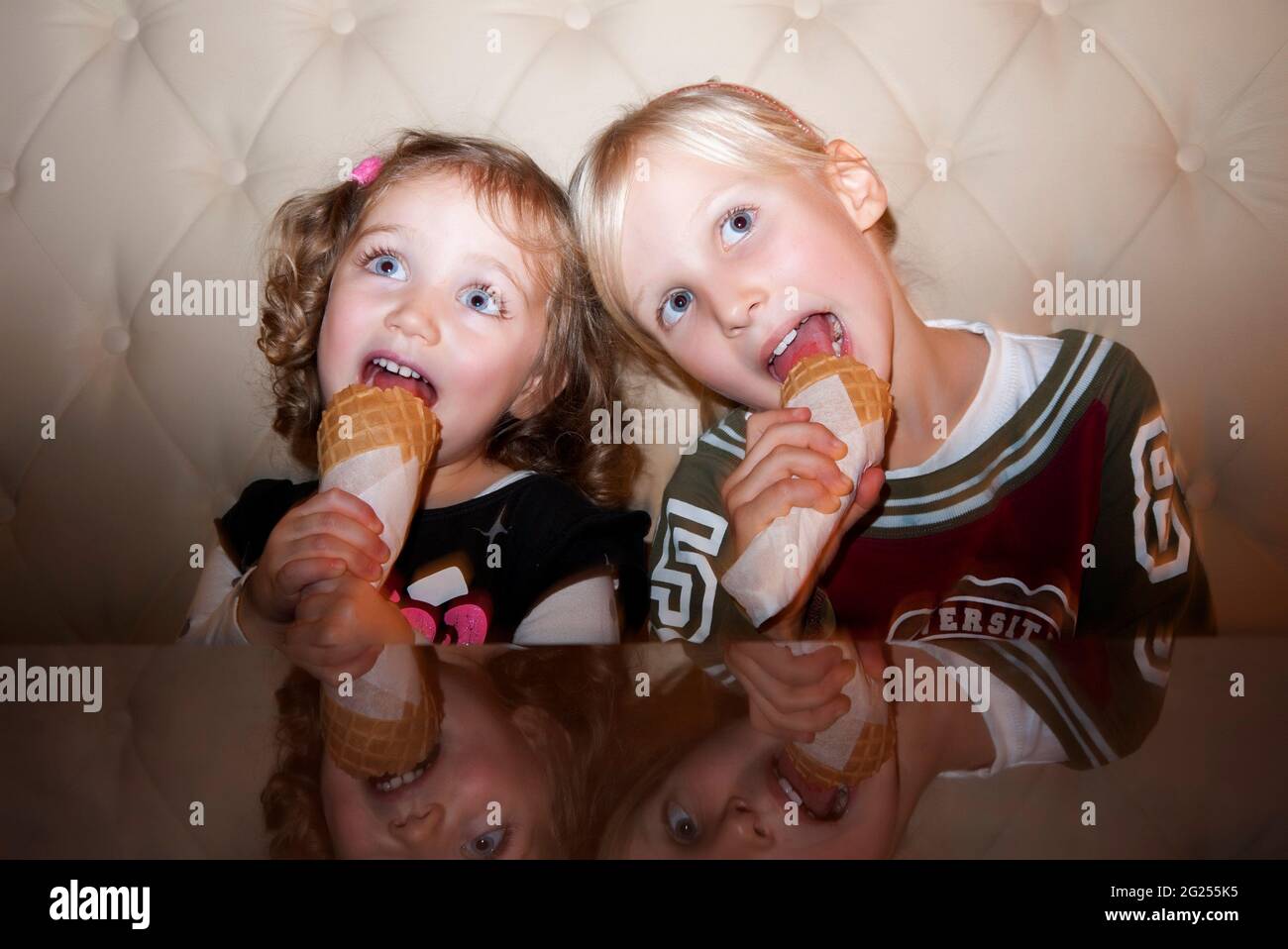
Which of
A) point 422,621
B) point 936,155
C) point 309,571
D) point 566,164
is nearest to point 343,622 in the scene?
point 309,571

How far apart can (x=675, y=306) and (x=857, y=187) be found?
26 centimetres

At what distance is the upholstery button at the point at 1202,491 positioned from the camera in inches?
51.8

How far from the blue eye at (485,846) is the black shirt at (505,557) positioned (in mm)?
583

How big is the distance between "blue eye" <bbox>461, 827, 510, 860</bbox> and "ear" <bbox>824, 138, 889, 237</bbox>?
84 centimetres

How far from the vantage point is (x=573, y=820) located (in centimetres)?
63

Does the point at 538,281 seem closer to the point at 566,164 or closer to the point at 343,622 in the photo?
the point at 566,164

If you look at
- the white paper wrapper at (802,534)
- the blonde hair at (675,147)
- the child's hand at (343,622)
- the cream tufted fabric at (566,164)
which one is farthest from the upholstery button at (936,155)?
the child's hand at (343,622)

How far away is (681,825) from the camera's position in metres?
0.62

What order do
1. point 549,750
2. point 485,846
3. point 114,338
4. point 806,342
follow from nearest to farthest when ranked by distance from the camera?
point 485,846 < point 549,750 < point 806,342 < point 114,338

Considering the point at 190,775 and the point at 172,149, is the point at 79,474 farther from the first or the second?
the point at 190,775

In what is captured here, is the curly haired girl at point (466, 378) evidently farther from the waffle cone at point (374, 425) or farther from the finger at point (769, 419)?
the finger at point (769, 419)

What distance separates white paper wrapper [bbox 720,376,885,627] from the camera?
104cm
